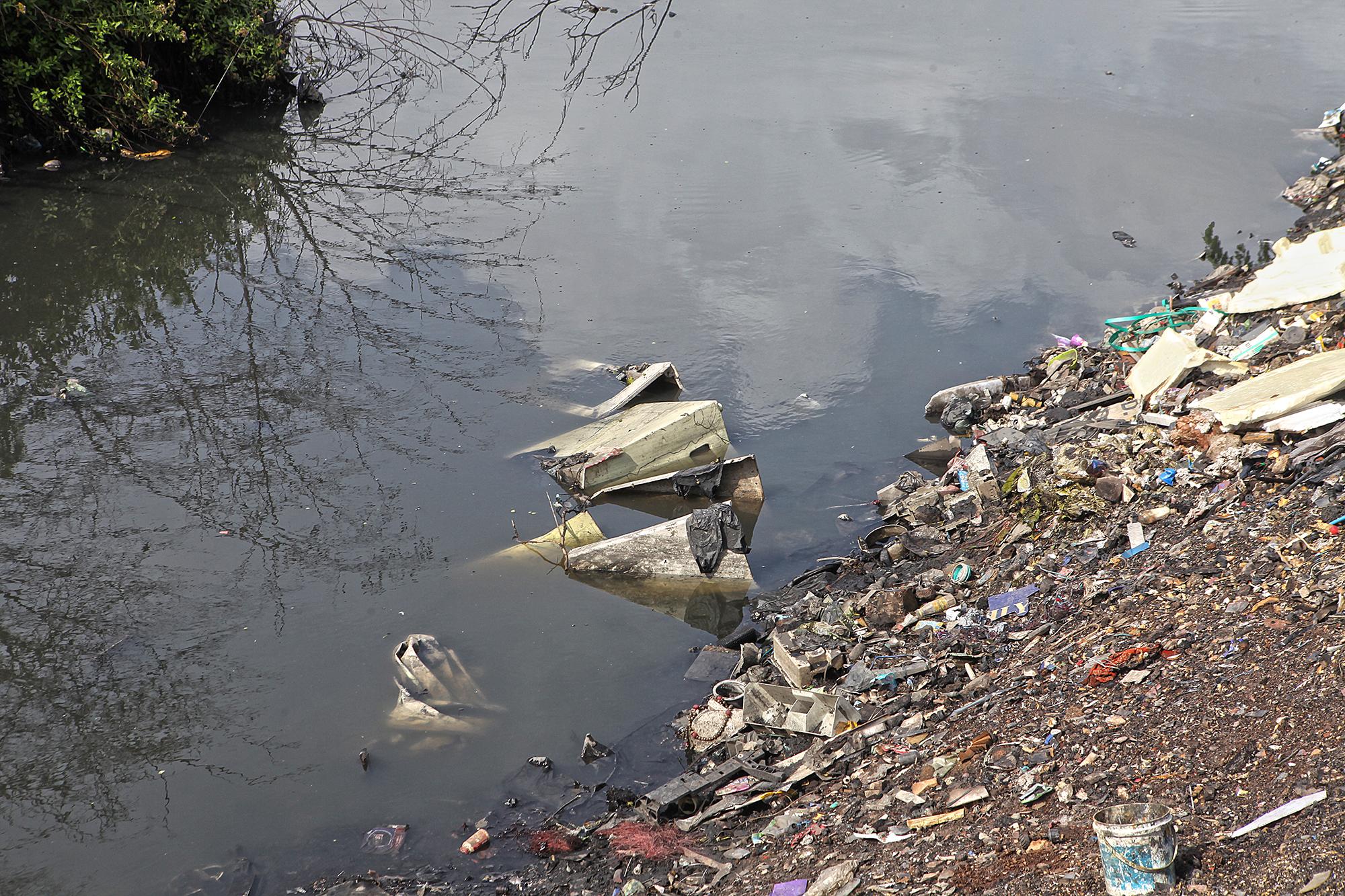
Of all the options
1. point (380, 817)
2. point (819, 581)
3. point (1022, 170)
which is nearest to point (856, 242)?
point (1022, 170)

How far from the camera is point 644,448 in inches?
303

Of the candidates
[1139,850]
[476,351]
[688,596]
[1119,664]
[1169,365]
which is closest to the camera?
[1139,850]

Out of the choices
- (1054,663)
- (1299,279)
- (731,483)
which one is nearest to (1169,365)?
(1299,279)

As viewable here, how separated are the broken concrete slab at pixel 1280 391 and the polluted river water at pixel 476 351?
243 cm

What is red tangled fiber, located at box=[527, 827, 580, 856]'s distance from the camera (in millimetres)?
4965

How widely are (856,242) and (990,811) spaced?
8.15 metres

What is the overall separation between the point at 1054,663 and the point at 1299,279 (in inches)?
192

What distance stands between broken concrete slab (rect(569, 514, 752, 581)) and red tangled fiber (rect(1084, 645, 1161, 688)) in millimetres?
2739

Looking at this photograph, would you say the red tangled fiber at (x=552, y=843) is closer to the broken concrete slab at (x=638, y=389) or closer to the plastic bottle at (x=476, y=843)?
the plastic bottle at (x=476, y=843)

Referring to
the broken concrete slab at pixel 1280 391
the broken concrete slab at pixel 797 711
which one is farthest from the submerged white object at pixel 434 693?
the broken concrete slab at pixel 1280 391

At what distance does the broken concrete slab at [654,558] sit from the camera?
689cm

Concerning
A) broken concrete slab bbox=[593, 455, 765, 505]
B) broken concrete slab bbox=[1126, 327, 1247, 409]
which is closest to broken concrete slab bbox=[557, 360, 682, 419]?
broken concrete slab bbox=[593, 455, 765, 505]

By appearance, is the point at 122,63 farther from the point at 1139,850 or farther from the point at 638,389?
the point at 1139,850

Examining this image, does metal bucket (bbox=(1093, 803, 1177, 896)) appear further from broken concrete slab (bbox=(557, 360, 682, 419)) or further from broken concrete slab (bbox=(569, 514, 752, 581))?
broken concrete slab (bbox=(557, 360, 682, 419))
